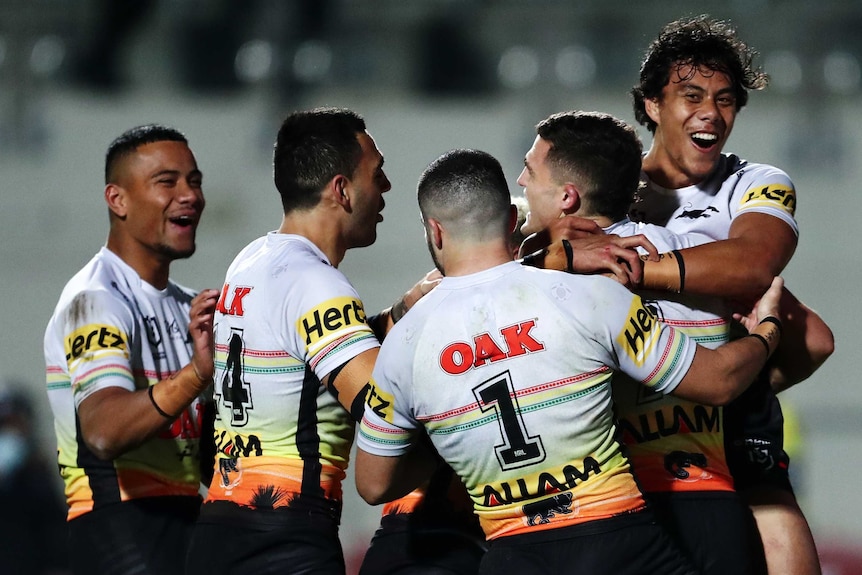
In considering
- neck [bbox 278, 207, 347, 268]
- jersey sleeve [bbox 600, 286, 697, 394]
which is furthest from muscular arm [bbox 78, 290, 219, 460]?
jersey sleeve [bbox 600, 286, 697, 394]

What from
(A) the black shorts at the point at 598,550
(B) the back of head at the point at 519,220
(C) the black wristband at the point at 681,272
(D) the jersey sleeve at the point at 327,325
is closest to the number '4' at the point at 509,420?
(A) the black shorts at the point at 598,550

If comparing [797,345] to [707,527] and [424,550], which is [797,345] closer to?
[707,527]

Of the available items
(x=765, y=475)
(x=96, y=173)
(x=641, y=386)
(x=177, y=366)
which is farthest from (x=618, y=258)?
(x=96, y=173)

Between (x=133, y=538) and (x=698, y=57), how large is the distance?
9.69 ft

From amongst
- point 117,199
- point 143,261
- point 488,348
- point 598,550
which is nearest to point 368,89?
point 117,199

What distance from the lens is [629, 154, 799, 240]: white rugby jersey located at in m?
3.94

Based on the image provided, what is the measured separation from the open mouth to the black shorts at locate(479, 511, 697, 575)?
1.54m

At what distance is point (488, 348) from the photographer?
10.2 ft

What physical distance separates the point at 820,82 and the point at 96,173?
1049 centimetres

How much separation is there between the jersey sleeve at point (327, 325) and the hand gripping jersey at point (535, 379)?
1.16ft

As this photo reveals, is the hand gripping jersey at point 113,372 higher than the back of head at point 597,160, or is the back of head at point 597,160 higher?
the back of head at point 597,160

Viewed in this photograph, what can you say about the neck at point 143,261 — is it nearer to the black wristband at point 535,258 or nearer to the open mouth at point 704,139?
the black wristband at point 535,258

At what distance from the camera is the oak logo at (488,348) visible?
3096 millimetres

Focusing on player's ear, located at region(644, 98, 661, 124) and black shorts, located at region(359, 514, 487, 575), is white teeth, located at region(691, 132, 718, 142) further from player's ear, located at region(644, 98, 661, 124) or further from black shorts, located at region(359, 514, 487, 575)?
black shorts, located at region(359, 514, 487, 575)
